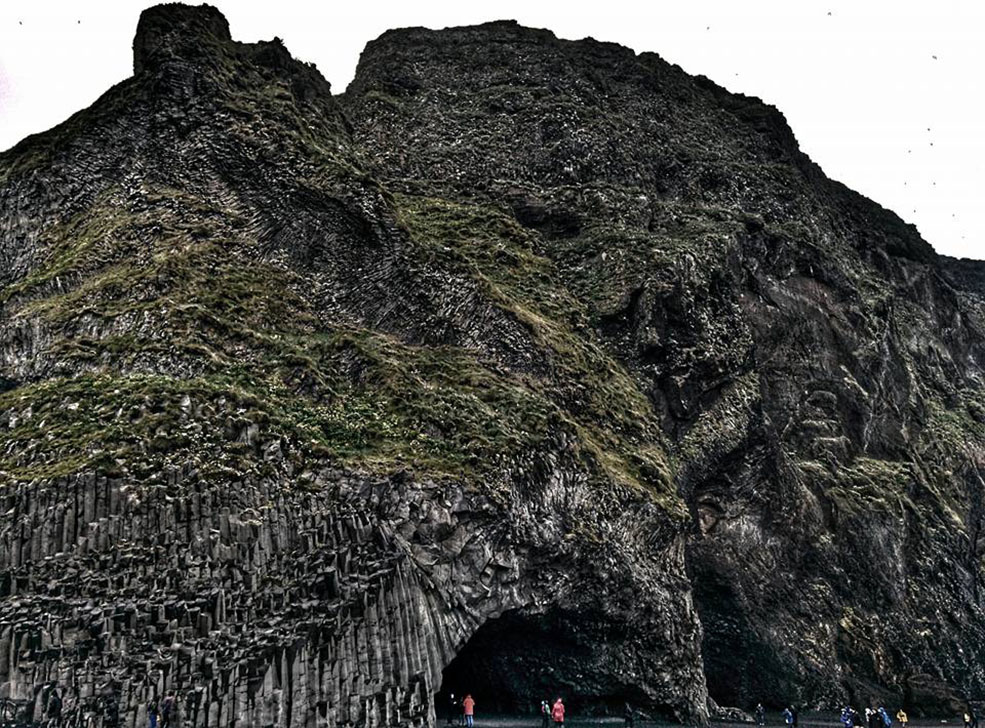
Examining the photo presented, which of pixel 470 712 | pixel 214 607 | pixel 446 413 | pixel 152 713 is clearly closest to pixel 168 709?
pixel 152 713

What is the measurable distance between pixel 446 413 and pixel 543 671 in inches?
468

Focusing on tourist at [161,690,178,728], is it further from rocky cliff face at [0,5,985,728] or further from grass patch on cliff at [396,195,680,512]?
grass patch on cliff at [396,195,680,512]

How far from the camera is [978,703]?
182 ft

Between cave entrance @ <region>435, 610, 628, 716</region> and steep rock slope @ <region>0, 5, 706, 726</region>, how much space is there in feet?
0.54

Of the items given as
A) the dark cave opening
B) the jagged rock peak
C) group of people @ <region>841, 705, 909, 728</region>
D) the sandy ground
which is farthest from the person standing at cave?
the jagged rock peak

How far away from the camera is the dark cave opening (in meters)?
42.3

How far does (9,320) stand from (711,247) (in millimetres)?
39126

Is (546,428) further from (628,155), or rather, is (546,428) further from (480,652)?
(628,155)

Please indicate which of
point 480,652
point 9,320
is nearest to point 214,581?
point 480,652

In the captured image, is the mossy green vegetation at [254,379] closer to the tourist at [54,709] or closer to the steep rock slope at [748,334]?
the steep rock slope at [748,334]

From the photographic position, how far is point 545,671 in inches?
1687

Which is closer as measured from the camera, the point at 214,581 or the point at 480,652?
the point at 214,581

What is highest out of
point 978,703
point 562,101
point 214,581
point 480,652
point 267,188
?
point 562,101

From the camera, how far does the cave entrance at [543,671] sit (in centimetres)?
4234
